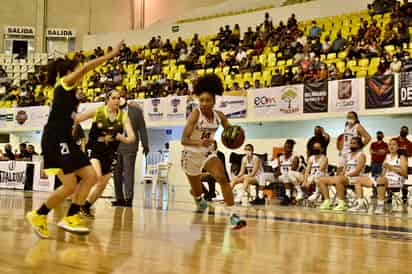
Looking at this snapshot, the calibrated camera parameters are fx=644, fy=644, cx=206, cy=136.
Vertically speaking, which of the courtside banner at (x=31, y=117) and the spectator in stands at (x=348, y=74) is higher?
the spectator in stands at (x=348, y=74)

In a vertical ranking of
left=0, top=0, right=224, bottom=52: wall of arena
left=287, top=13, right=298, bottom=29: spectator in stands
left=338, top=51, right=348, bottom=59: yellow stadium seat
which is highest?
left=0, top=0, right=224, bottom=52: wall of arena

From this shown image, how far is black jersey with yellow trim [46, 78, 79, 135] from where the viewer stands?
5.41 m

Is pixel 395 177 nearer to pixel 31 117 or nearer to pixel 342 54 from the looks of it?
pixel 342 54

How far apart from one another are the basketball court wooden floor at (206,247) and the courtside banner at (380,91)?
7.70 meters

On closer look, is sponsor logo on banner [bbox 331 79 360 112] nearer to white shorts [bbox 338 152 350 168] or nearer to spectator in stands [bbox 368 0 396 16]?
spectator in stands [bbox 368 0 396 16]

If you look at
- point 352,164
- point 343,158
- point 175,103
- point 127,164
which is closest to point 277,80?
point 175,103

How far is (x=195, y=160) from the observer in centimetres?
668

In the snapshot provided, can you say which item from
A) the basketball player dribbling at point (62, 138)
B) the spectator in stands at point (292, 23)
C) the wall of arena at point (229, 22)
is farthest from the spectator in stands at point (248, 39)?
the basketball player dribbling at point (62, 138)

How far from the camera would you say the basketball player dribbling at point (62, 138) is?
5.36m

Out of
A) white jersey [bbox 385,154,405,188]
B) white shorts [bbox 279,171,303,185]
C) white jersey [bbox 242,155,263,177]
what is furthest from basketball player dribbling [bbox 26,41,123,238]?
white jersey [bbox 242,155,263,177]

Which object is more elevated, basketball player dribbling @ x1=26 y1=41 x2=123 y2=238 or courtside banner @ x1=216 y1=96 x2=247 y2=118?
courtside banner @ x1=216 y1=96 x2=247 y2=118

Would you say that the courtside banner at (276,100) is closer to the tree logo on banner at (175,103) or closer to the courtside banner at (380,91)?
the courtside banner at (380,91)

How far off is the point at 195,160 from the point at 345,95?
9870 millimetres

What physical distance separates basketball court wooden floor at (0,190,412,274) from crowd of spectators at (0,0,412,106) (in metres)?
8.99
